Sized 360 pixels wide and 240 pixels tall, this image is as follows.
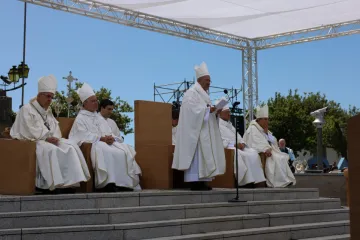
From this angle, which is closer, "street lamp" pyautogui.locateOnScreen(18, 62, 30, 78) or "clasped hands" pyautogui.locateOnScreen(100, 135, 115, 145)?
"clasped hands" pyautogui.locateOnScreen(100, 135, 115, 145)

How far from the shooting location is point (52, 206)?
729cm

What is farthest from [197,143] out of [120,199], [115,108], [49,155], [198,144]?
[115,108]

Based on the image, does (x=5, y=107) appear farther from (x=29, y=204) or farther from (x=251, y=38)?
(x=29, y=204)

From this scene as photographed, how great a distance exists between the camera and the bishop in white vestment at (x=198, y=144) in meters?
9.40

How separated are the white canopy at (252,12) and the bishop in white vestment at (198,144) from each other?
7387mm

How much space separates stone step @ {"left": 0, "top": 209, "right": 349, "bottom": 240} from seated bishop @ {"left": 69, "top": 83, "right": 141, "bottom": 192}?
163 cm

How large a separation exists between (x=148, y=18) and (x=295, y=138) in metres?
23.5

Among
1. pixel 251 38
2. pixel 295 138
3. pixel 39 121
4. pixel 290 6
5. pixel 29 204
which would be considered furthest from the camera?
pixel 295 138

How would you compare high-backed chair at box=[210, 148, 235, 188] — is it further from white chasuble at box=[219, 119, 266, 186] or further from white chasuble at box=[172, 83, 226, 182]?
white chasuble at box=[172, 83, 226, 182]

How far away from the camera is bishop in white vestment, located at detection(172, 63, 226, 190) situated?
370 inches

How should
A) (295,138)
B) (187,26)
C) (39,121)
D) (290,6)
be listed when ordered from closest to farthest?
(39,121) → (290,6) → (187,26) → (295,138)

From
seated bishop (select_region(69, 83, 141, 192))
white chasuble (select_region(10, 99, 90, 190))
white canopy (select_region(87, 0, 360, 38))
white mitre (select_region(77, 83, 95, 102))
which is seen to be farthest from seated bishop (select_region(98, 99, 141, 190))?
white canopy (select_region(87, 0, 360, 38))

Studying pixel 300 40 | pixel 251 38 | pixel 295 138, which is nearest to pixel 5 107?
pixel 251 38

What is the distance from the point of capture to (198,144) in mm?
9508
